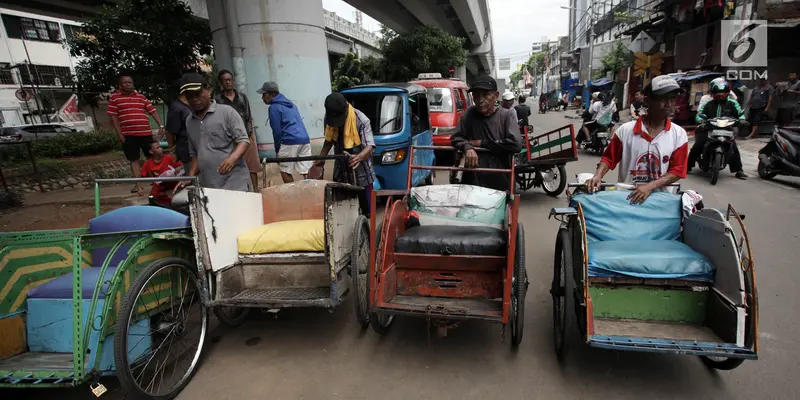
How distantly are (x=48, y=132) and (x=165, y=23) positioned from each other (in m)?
16.2

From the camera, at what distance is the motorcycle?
7.03 metres

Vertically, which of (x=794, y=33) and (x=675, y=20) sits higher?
(x=675, y=20)

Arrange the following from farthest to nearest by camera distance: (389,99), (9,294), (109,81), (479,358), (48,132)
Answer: (48,132)
(109,81)
(389,99)
(479,358)
(9,294)

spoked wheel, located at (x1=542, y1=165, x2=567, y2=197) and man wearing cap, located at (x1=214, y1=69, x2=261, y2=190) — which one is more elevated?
man wearing cap, located at (x1=214, y1=69, x2=261, y2=190)

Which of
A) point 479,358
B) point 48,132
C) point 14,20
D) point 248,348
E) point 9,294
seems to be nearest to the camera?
point 9,294

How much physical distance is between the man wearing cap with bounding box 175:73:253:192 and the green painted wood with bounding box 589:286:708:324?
294 cm

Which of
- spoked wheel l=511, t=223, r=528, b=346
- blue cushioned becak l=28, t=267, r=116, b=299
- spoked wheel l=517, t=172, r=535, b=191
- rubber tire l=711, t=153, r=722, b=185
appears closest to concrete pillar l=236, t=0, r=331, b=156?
spoked wheel l=517, t=172, r=535, b=191

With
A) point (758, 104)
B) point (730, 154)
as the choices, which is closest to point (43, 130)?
point (730, 154)

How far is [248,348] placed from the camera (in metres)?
3.02

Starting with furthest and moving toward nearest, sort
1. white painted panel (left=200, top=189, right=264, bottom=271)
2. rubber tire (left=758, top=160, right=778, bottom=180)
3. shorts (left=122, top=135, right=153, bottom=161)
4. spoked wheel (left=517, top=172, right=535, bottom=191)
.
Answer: spoked wheel (left=517, top=172, right=535, bottom=191)
rubber tire (left=758, top=160, right=778, bottom=180)
shorts (left=122, top=135, right=153, bottom=161)
white painted panel (left=200, top=189, right=264, bottom=271)

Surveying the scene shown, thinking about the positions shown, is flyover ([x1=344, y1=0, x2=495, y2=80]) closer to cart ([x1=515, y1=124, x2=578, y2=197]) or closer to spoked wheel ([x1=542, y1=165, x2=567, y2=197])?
cart ([x1=515, y1=124, x2=578, y2=197])

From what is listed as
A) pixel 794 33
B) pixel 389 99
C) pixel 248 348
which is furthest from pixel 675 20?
pixel 248 348

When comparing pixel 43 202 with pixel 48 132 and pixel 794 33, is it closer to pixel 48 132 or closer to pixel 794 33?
pixel 48 132

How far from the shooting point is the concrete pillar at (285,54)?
8039 millimetres
